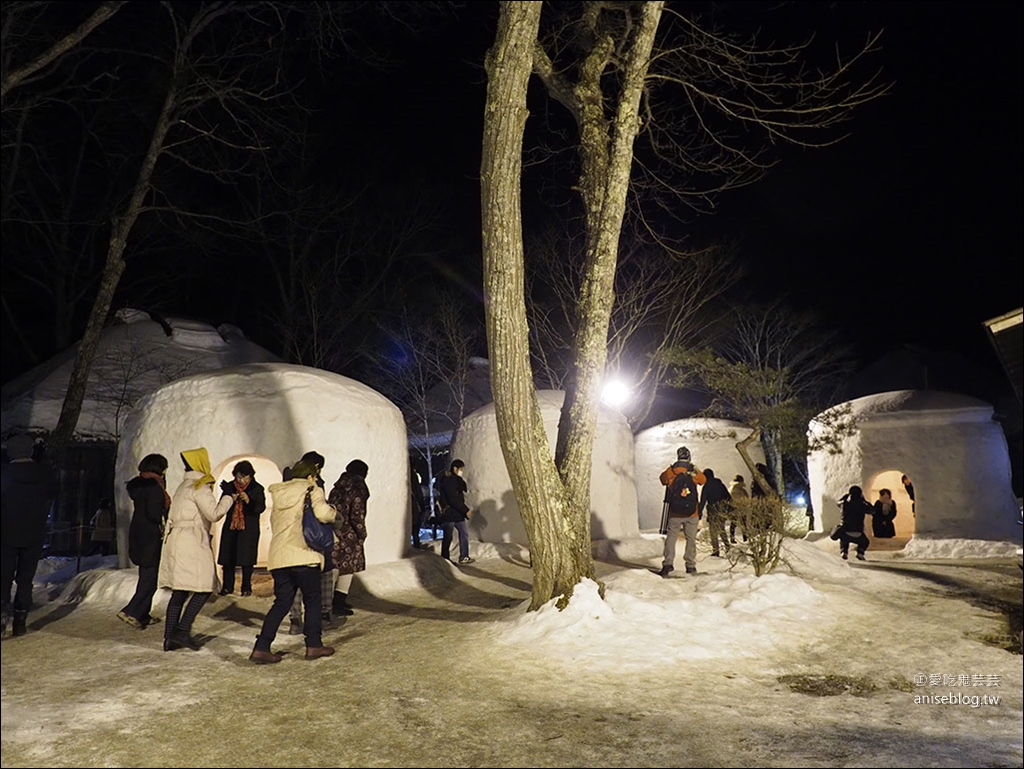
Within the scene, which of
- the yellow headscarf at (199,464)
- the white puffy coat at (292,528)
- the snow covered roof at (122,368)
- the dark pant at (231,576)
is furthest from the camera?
the snow covered roof at (122,368)

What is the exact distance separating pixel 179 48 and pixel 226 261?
16132 millimetres

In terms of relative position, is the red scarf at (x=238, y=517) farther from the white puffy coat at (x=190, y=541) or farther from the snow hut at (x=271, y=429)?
the snow hut at (x=271, y=429)

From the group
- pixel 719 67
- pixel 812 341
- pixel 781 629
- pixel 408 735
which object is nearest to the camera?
pixel 408 735

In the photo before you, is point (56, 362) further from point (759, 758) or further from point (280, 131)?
point (759, 758)

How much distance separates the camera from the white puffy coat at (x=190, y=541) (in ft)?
20.5

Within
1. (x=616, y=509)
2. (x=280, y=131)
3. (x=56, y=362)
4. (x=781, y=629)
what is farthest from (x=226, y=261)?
(x=781, y=629)

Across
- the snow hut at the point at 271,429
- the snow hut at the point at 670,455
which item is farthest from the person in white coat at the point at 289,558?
the snow hut at the point at 670,455

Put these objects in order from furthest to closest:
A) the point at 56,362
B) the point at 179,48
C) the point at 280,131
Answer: the point at 56,362, the point at 280,131, the point at 179,48

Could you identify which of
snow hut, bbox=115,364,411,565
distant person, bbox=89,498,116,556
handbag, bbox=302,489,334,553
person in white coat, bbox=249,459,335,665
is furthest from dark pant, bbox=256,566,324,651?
distant person, bbox=89,498,116,556

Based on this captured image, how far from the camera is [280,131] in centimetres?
1400

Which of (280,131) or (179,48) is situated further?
(280,131)

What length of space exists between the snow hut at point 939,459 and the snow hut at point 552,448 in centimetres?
567

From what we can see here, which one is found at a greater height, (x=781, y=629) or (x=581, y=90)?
(x=581, y=90)

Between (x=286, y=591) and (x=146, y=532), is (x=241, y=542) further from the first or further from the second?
(x=286, y=591)
